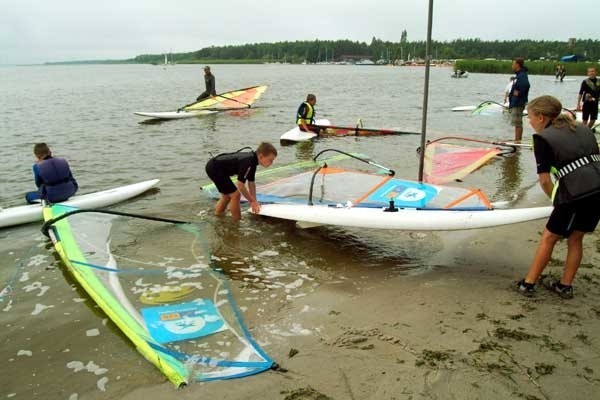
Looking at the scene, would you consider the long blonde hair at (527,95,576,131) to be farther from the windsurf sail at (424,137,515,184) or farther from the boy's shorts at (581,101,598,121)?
the boy's shorts at (581,101,598,121)

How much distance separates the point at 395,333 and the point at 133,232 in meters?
4.03

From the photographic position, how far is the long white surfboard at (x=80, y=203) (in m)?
6.79

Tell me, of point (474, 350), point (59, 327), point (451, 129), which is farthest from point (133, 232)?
point (451, 129)

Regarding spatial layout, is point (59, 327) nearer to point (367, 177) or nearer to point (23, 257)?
point (23, 257)

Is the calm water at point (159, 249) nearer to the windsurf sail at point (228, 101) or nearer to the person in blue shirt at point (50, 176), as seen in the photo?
the person in blue shirt at point (50, 176)

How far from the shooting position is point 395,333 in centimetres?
368

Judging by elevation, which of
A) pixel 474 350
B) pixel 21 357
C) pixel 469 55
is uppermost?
pixel 469 55

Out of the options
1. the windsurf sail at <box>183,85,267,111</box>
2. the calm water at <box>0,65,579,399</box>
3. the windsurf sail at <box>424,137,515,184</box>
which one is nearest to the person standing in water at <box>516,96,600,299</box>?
the calm water at <box>0,65,579,399</box>

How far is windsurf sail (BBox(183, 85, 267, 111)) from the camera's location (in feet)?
64.5

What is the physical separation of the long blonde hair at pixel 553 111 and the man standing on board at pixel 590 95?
9361 millimetres

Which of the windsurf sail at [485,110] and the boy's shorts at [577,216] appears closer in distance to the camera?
the boy's shorts at [577,216]

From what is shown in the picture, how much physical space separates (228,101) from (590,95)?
14.2 metres

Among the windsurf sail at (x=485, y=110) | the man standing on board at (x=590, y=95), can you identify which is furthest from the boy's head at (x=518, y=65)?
the windsurf sail at (x=485, y=110)

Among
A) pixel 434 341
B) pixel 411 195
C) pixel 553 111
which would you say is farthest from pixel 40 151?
pixel 553 111
